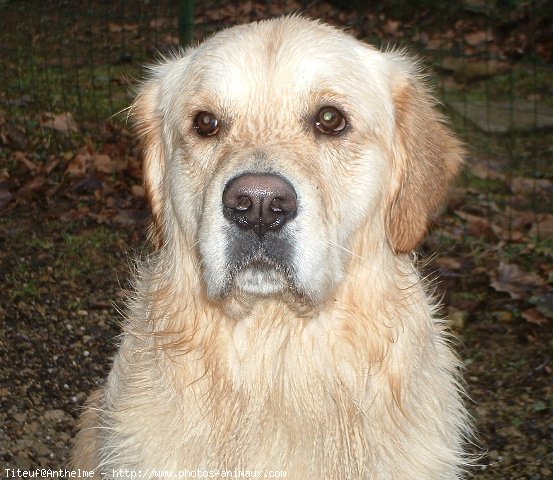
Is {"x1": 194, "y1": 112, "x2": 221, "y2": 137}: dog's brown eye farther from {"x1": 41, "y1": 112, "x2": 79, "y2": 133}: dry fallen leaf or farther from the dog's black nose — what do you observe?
{"x1": 41, "y1": 112, "x2": 79, "y2": 133}: dry fallen leaf

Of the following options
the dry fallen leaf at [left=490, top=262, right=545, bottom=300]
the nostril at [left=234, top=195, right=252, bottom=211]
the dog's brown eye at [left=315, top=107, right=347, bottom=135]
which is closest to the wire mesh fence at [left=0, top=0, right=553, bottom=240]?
the dry fallen leaf at [left=490, top=262, right=545, bottom=300]

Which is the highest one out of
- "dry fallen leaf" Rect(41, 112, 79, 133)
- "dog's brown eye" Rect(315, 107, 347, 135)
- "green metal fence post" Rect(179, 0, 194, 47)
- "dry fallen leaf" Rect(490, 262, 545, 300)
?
"dog's brown eye" Rect(315, 107, 347, 135)

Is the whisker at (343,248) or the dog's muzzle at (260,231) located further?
the whisker at (343,248)

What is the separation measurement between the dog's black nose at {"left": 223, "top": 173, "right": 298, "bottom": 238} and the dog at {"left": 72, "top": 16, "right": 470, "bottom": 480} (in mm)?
195

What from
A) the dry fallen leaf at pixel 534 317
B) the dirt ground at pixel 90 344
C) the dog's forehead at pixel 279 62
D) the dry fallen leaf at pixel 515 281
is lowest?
the dirt ground at pixel 90 344

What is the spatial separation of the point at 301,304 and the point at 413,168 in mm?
747

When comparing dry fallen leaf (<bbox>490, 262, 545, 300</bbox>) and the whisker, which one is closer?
the whisker

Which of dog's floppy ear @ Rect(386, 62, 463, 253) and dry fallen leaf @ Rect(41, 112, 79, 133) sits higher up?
dog's floppy ear @ Rect(386, 62, 463, 253)

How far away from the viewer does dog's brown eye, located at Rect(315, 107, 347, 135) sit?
12.3 ft

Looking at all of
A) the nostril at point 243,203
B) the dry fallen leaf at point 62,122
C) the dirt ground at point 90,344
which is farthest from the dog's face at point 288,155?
the dry fallen leaf at point 62,122

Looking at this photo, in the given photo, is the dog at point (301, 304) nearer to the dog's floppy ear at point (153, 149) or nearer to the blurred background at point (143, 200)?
the dog's floppy ear at point (153, 149)

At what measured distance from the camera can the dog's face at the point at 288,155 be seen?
344cm

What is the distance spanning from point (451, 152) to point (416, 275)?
52 centimetres

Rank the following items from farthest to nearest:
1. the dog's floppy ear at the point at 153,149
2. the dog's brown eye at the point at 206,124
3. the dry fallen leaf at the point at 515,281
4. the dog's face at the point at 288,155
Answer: the dry fallen leaf at the point at 515,281
the dog's floppy ear at the point at 153,149
the dog's brown eye at the point at 206,124
the dog's face at the point at 288,155
